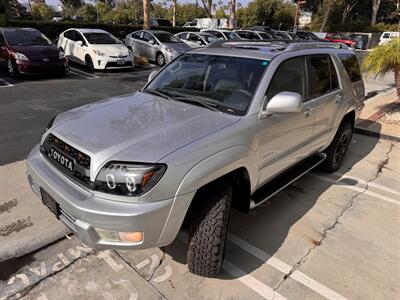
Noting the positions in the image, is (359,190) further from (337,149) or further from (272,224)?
(272,224)

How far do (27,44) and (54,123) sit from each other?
29.2 ft

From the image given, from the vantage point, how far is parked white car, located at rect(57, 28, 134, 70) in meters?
11.8

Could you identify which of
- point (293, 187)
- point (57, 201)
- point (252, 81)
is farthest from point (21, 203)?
point (293, 187)

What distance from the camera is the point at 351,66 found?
487cm

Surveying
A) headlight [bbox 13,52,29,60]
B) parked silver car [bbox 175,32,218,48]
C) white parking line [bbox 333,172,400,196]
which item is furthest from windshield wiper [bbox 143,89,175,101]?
parked silver car [bbox 175,32,218,48]

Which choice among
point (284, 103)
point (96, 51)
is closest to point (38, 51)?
point (96, 51)

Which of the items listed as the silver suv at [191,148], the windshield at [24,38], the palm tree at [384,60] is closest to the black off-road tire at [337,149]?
the silver suv at [191,148]

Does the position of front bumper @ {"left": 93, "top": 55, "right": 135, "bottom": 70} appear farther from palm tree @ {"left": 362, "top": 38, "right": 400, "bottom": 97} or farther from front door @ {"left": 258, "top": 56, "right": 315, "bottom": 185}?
front door @ {"left": 258, "top": 56, "right": 315, "bottom": 185}

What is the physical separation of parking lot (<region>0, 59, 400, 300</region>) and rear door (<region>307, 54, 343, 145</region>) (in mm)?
803

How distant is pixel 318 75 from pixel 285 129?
112cm

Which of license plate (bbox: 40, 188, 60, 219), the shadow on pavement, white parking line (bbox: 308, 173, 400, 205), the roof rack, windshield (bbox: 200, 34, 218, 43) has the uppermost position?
the roof rack

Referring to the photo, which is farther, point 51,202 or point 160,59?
point 160,59

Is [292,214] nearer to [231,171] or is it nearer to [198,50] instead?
[231,171]

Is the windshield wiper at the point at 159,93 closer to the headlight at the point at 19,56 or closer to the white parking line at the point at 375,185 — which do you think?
the white parking line at the point at 375,185
